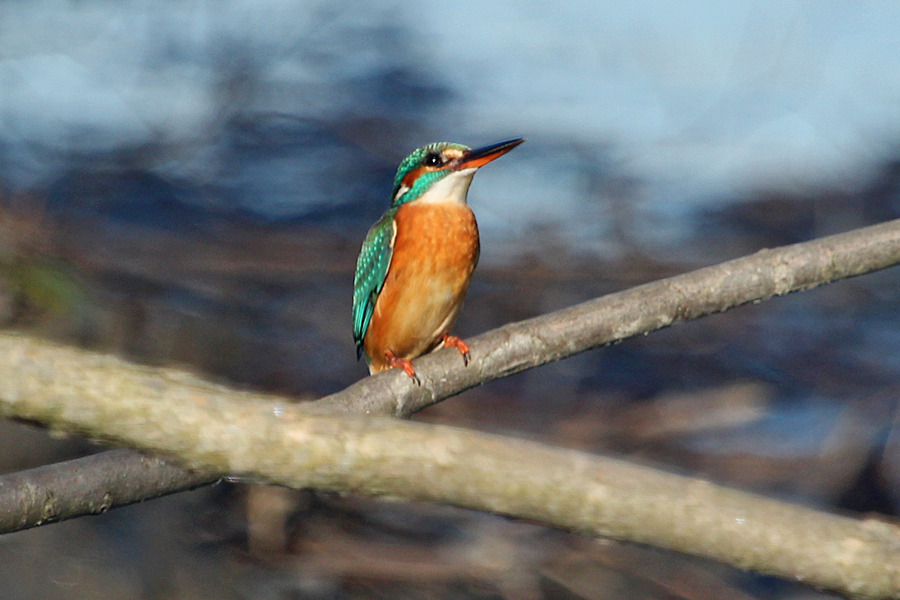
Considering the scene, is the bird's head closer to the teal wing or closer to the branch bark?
the teal wing

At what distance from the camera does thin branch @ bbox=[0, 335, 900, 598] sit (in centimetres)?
113

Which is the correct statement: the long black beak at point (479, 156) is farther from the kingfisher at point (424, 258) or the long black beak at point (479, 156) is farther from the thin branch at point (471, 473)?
the thin branch at point (471, 473)

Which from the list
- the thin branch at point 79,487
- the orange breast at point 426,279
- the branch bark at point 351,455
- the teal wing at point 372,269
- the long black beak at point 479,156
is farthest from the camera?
the teal wing at point 372,269

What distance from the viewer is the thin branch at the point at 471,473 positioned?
1.13 metres

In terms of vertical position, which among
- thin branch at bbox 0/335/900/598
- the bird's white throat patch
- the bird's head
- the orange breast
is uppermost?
the bird's head

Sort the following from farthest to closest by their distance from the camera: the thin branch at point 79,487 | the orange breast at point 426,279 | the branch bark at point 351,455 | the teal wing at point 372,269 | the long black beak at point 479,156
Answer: the teal wing at point 372,269
the orange breast at point 426,279
the long black beak at point 479,156
the thin branch at point 79,487
the branch bark at point 351,455

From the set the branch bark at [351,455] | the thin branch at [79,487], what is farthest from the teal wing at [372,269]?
the branch bark at [351,455]

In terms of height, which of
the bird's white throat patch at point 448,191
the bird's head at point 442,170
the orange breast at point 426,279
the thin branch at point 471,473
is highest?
the bird's head at point 442,170

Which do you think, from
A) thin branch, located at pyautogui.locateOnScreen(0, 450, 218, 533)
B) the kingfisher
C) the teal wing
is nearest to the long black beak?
the kingfisher

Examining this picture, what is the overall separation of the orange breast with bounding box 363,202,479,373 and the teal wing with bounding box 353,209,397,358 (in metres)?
0.04

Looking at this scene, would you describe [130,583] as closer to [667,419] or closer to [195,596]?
[195,596]

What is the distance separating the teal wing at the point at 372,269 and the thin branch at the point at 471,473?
212 centimetres

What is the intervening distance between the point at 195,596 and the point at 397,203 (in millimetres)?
1930

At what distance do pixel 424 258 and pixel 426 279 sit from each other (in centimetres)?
7
